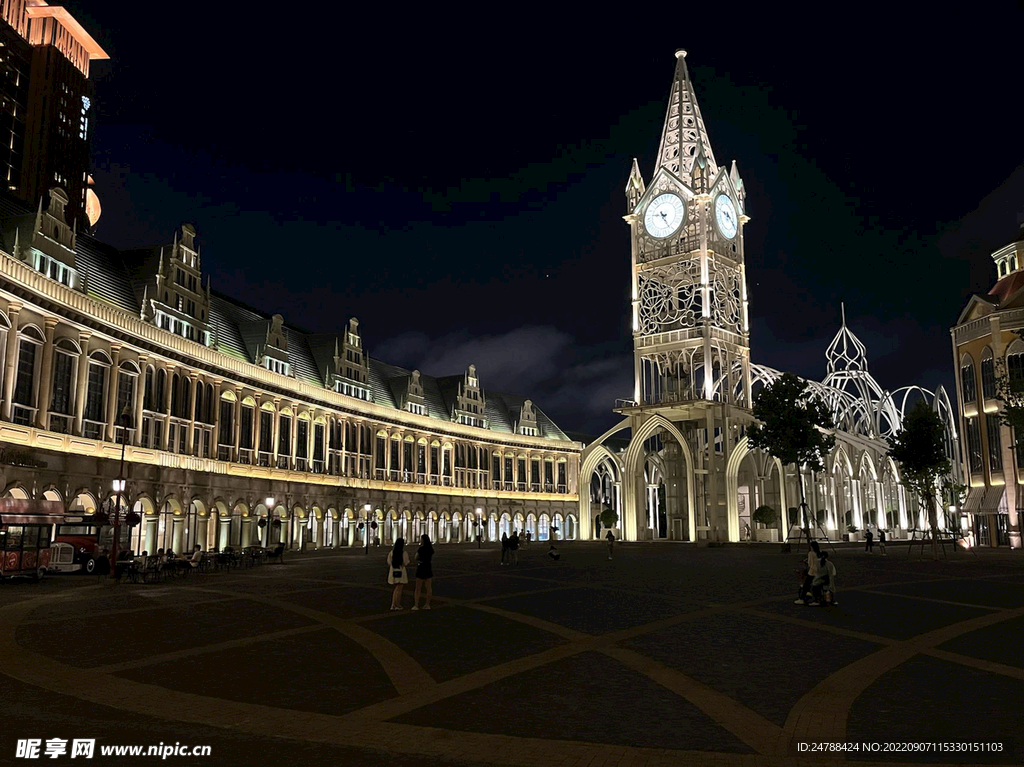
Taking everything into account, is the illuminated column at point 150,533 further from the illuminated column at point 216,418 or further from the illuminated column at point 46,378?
the illuminated column at point 46,378

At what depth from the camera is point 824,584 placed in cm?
2355

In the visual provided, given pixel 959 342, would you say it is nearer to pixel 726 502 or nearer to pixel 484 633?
pixel 726 502

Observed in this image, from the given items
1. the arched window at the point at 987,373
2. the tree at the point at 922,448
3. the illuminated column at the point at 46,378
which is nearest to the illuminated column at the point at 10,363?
the illuminated column at the point at 46,378

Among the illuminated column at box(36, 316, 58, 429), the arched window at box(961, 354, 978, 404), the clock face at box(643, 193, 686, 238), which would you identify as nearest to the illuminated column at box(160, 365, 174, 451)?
the illuminated column at box(36, 316, 58, 429)

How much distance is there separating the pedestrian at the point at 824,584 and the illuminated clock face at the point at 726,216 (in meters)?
72.0

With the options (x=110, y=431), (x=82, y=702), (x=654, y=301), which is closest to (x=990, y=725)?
(x=82, y=702)

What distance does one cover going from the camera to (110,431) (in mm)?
52094

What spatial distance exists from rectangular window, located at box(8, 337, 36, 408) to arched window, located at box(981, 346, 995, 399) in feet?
243

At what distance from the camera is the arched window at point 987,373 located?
75.2 m

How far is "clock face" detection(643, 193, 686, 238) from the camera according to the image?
91.2 metres

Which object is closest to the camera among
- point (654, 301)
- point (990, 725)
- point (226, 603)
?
point (990, 725)

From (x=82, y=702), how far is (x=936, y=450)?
58.5 metres

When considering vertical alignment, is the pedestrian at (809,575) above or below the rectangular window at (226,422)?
below

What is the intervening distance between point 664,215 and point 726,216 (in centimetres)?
700
